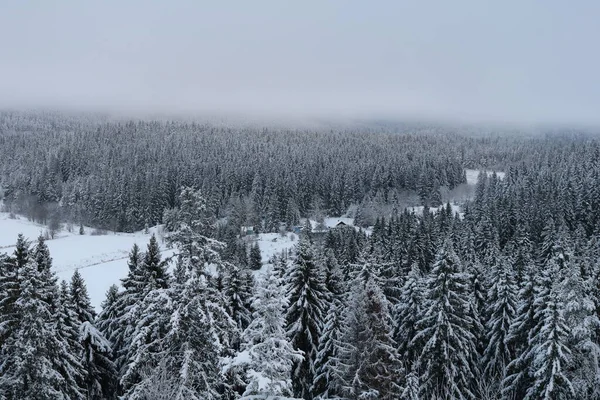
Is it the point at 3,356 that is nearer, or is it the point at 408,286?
the point at 3,356

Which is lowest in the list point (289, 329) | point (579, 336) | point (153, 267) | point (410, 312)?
point (410, 312)

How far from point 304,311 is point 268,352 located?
1224 centimetres

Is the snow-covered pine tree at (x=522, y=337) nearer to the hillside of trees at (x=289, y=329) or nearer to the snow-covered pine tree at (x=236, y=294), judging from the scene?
the hillside of trees at (x=289, y=329)

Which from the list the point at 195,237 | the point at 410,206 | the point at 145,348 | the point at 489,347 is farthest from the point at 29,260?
the point at 410,206

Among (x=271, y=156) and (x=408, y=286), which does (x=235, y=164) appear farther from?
(x=408, y=286)

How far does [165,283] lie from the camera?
1047 inches

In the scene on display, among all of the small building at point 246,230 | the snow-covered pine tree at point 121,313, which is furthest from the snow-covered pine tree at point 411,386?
the small building at point 246,230

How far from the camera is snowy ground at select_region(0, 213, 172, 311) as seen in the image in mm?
75938

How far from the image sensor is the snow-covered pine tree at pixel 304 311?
2527 centimetres

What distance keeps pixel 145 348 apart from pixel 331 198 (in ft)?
429

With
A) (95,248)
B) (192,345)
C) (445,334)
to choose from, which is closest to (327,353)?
(445,334)

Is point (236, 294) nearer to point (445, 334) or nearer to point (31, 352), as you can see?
point (445, 334)

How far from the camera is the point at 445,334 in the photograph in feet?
82.0

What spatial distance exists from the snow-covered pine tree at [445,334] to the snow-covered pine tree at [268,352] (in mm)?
13423
